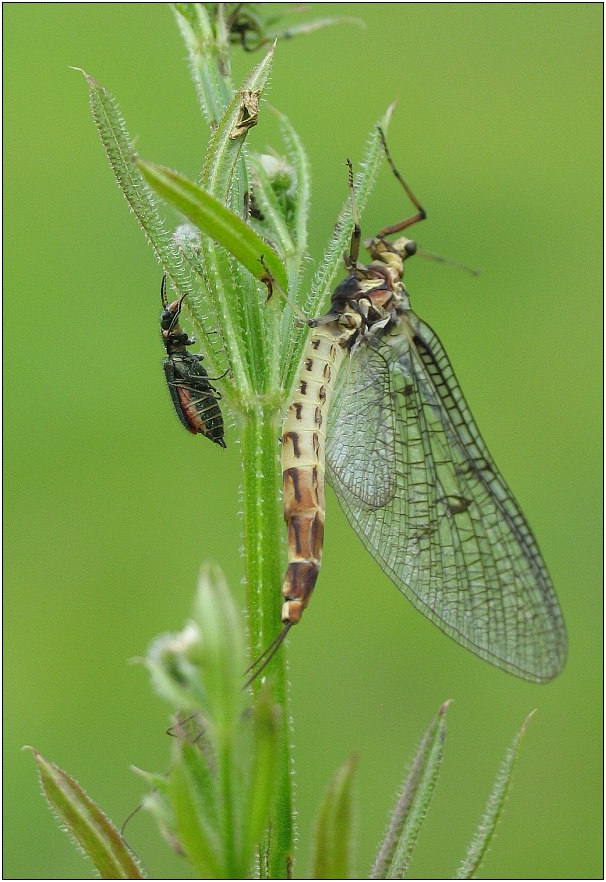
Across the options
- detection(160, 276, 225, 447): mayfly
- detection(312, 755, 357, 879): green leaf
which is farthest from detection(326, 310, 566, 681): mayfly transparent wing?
detection(312, 755, 357, 879): green leaf

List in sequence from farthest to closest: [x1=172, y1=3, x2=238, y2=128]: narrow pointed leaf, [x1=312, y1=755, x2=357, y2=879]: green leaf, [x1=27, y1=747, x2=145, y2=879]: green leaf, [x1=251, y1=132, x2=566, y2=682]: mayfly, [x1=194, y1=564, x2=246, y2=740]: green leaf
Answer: [x1=251, y1=132, x2=566, y2=682]: mayfly < [x1=172, y1=3, x2=238, y2=128]: narrow pointed leaf < [x1=27, y1=747, x2=145, y2=879]: green leaf < [x1=312, y1=755, x2=357, y2=879]: green leaf < [x1=194, y1=564, x2=246, y2=740]: green leaf

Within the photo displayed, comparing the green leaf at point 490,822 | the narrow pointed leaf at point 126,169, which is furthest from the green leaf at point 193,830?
the narrow pointed leaf at point 126,169

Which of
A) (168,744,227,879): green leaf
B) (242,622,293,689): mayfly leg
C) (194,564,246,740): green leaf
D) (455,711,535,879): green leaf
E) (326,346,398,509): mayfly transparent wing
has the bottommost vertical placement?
(455,711,535,879): green leaf

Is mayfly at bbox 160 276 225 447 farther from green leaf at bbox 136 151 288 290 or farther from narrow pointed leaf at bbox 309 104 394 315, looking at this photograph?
green leaf at bbox 136 151 288 290

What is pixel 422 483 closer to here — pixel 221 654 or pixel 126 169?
pixel 126 169

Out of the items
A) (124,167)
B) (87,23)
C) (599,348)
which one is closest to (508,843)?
(599,348)

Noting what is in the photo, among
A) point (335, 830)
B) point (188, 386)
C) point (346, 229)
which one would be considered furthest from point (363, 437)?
point (335, 830)
